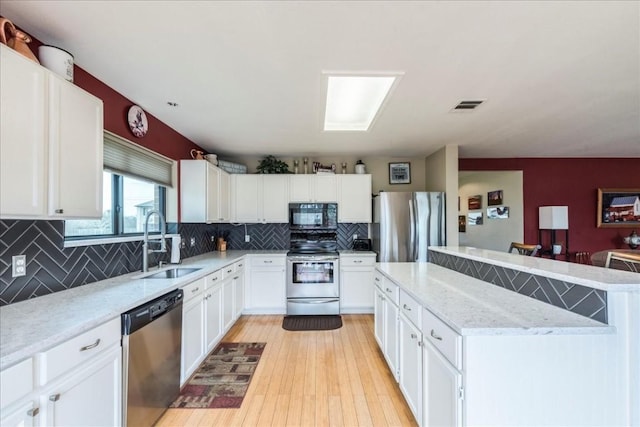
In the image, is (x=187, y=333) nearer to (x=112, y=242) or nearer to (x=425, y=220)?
(x=112, y=242)

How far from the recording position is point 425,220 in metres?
4.08

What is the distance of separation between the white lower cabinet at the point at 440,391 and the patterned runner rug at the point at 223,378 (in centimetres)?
141

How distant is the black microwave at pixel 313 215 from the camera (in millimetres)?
4531

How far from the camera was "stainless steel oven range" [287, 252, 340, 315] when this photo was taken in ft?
13.4

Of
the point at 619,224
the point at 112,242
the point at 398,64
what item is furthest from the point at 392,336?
the point at 619,224

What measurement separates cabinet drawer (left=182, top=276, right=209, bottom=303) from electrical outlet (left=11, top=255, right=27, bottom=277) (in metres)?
0.93

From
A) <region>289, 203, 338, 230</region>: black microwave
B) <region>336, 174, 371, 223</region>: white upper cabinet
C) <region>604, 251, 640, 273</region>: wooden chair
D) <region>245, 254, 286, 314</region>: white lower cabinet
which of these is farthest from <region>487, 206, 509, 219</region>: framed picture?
<region>245, 254, 286, 314</region>: white lower cabinet

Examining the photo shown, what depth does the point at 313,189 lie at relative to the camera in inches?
178

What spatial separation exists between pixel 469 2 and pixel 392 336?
2.24 m

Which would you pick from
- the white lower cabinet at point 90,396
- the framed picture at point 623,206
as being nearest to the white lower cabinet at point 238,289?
the white lower cabinet at point 90,396

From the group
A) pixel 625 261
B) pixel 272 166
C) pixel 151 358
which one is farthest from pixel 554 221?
pixel 151 358

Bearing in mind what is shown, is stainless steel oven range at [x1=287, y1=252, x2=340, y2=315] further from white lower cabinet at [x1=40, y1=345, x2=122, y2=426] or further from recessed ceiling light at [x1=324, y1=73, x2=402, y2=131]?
white lower cabinet at [x1=40, y1=345, x2=122, y2=426]

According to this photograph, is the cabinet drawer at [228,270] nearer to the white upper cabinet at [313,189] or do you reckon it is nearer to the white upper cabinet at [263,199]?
the white upper cabinet at [263,199]

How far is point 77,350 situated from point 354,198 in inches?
146
